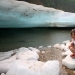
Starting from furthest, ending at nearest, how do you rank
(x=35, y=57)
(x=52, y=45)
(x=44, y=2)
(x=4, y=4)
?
(x=44, y=2) → (x=4, y=4) → (x=52, y=45) → (x=35, y=57)

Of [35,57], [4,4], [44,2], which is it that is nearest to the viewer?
[35,57]

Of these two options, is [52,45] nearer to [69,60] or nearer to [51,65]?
[69,60]

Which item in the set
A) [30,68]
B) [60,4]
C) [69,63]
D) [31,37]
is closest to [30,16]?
[31,37]

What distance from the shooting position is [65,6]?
2854mm

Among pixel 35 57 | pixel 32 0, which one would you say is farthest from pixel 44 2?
pixel 35 57

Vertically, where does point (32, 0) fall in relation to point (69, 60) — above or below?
above

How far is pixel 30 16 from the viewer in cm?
267

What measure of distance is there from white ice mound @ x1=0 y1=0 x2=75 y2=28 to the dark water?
8 centimetres

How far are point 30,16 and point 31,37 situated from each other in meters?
0.32

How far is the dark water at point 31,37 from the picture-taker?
2.33 metres

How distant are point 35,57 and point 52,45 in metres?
0.51

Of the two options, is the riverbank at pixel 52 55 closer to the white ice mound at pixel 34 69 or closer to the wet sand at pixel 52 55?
the wet sand at pixel 52 55

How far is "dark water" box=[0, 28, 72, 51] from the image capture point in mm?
2328

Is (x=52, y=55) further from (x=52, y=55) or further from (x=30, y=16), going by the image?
(x=30, y=16)
